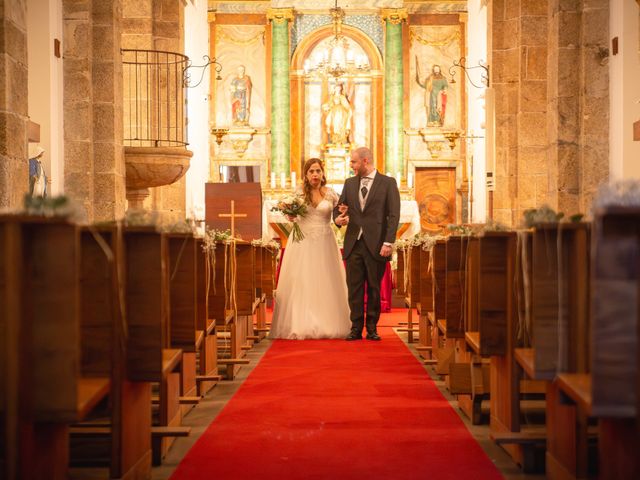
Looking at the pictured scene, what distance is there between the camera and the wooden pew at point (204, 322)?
553cm

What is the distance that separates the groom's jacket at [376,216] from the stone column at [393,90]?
12.6 m

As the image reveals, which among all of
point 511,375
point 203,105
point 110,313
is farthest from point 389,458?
point 203,105

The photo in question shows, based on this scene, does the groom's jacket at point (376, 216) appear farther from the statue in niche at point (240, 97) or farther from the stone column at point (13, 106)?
the statue in niche at point (240, 97)

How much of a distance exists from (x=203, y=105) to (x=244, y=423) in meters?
15.5

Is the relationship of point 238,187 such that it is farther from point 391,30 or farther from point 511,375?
point 511,375

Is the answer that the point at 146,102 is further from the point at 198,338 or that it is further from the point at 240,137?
the point at 240,137

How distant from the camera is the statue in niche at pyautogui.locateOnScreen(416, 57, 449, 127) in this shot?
841 inches

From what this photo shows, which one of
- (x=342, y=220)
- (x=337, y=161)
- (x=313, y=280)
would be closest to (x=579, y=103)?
(x=342, y=220)

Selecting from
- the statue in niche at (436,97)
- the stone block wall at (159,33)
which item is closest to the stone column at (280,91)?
the statue in niche at (436,97)

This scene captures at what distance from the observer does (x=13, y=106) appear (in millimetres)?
6035

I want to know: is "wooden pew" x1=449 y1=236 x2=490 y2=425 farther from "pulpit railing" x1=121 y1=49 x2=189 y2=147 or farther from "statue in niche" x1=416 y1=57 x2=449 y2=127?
"statue in niche" x1=416 y1=57 x2=449 y2=127

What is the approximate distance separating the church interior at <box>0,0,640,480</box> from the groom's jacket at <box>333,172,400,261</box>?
1.35 feet

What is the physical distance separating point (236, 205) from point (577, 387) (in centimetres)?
1267

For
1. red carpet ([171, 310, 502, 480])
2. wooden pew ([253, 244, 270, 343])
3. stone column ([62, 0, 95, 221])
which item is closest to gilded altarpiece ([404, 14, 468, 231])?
wooden pew ([253, 244, 270, 343])
